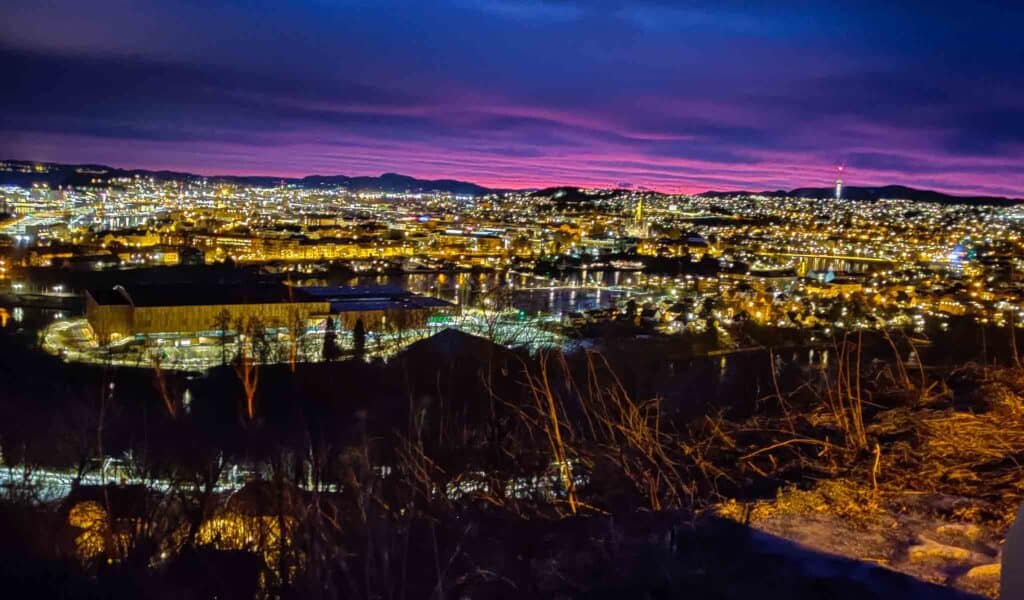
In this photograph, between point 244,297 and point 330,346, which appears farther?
point 244,297

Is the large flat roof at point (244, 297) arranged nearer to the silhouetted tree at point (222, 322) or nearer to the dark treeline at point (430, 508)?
the silhouetted tree at point (222, 322)

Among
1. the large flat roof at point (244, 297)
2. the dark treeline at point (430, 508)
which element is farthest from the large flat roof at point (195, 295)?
the dark treeline at point (430, 508)

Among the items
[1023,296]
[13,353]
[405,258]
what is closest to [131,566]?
[13,353]

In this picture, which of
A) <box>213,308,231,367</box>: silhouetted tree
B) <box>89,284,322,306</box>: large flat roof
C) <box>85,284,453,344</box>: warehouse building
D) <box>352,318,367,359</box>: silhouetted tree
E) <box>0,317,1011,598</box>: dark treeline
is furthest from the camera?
<box>89,284,322,306</box>: large flat roof

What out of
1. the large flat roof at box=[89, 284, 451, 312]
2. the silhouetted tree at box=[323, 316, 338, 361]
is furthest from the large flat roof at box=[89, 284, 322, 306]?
the silhouetted tree at box=[323, 316, 338, 361]

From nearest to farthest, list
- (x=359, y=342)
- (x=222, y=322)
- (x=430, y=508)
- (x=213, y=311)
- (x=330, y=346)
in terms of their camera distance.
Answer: (x=430, y=508) < (x=330, y=346) < (x=359, y=342) < (x=222, y=322) < (x=213, y=311)

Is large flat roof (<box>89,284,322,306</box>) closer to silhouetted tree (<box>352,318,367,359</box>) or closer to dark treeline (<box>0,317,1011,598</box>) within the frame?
silhouetted tree (<box>352,318,367,359</box>)

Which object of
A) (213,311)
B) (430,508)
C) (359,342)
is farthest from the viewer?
Result: (213,311)

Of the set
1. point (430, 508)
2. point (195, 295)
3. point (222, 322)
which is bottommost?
point (222, 322)

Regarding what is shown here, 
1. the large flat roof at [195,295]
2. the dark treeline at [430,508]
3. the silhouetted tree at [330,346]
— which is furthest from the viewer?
the large flat roof at [195,295]

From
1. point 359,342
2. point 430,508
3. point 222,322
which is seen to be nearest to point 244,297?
point 222,322

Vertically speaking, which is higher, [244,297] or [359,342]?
[244,297]

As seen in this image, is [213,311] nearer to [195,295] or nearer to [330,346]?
[195,295]
